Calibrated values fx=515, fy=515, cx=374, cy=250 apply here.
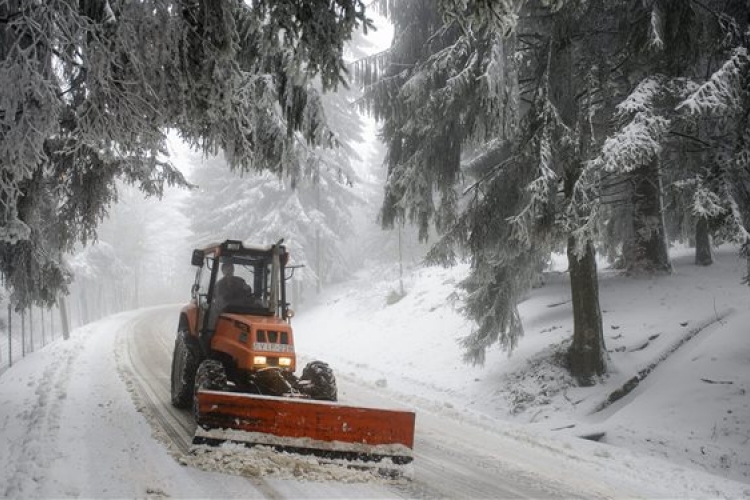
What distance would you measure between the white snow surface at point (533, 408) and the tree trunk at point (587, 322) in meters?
0.25

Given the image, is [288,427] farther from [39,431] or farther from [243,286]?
[39,431]

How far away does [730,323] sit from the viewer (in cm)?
886

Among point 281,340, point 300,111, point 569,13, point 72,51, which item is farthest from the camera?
point 569,13

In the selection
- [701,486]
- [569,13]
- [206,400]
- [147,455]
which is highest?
[569,13]

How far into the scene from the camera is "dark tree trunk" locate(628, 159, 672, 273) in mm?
11195

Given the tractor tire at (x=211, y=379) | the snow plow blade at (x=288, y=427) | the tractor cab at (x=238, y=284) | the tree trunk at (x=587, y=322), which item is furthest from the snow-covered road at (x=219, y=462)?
the tree trunk at (x=587, y=322)

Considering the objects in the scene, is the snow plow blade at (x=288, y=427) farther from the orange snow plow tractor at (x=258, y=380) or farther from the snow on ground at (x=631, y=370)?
the snow on ground at (x=631, y=370)

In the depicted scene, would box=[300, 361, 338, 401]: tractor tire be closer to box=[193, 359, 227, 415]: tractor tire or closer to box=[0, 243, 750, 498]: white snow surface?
box=[193, 359, 227, 415]: tractor tire

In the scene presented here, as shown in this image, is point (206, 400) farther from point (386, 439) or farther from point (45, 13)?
point (45, 13)

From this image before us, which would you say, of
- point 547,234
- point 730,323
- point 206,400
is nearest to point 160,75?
point 206,400

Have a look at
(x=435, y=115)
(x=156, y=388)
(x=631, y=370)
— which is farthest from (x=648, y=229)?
(x=156, y=388)

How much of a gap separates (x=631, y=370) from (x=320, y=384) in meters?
5.54

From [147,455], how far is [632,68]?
822cm

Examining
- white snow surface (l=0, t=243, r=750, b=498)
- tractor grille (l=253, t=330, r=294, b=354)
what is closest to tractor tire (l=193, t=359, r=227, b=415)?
tractor grille (l=253, t=330, r=294, b=354)
